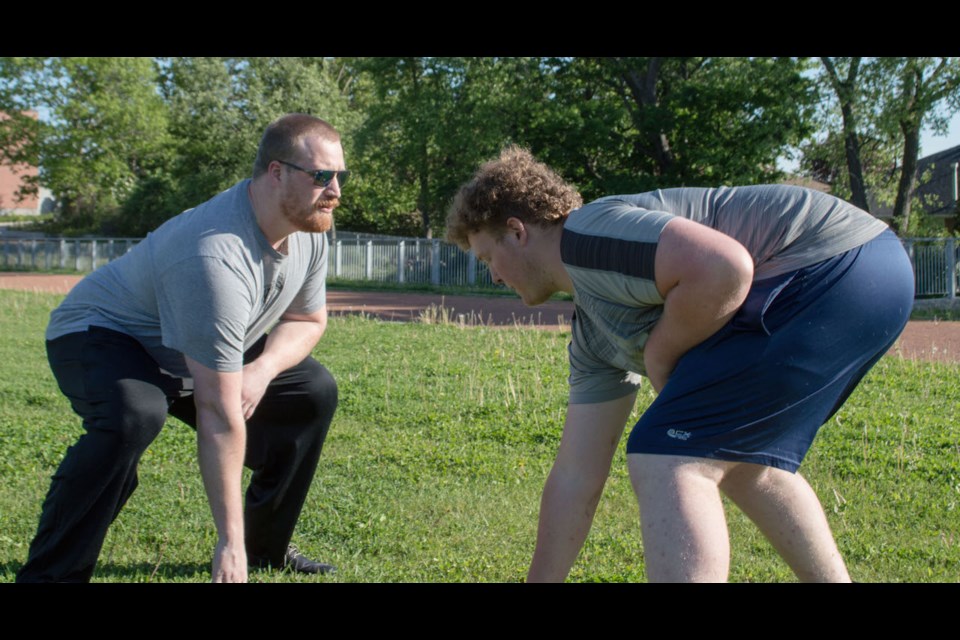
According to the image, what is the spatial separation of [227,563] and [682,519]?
5.32ft

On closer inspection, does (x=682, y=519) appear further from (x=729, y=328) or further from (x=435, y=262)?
(x=435, y=262)

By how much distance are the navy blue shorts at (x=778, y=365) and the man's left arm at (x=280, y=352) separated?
170cm

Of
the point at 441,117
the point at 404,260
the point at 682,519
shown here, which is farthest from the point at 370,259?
the point at 682,519

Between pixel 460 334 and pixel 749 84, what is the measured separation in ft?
66.3

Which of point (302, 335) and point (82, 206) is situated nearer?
point (302, 335)

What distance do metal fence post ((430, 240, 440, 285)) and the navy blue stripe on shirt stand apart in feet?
99.0

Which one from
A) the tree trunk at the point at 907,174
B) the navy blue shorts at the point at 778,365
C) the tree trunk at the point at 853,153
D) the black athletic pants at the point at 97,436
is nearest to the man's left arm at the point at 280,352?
the black athletic pants at the point at 97,436

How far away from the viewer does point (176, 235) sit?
354 centimetres

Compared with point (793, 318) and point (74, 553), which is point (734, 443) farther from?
point (74, 553)

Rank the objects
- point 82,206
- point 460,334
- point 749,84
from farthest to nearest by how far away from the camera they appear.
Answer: point 82,206 → point 749,84 → point 460,334

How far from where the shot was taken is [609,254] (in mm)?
2684

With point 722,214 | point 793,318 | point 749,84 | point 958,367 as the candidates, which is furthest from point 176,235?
point 749,84

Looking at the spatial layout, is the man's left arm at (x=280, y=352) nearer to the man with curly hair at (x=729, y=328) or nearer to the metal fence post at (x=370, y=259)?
the man with curly hair at (x=729, y=328)

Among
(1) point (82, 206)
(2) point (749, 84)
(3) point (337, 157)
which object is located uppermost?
(2) point (749, 84)
